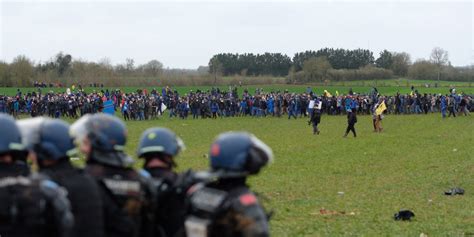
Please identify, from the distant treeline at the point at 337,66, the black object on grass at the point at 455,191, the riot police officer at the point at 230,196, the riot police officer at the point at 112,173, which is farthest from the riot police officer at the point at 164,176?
the distant treeline at the point at 337,66

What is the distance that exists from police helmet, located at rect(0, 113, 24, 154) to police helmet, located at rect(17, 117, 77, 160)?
8 centimetres

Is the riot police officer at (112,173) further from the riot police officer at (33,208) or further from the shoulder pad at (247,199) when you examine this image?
the shoulder pad at (247,199)

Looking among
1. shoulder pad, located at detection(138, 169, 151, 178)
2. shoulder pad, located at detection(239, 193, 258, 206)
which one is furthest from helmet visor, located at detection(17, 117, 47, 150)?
shoulder pad, located at detection(239, 193, 258, 206)

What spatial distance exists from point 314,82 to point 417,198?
77591 mm

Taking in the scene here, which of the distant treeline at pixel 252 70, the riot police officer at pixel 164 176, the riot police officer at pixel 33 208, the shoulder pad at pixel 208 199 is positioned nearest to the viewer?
the riot police officer at pixel 33 208

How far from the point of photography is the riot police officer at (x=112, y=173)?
4.75 meters

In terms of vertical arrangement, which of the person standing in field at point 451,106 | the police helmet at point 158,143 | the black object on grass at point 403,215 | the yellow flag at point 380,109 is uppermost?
the police helmet at point 158,143

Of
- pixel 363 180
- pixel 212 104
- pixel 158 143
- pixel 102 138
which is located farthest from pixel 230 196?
pixel 212 104

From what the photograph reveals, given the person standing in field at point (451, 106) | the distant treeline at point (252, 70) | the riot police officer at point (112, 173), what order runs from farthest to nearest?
the distant treeline at point (252, 70)
the person standing in field at point (451, 106)
the riot police officer at point (112, 173)

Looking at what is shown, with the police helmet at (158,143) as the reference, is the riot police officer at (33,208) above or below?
below

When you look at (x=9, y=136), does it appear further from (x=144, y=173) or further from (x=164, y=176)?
(x=164, y=176)

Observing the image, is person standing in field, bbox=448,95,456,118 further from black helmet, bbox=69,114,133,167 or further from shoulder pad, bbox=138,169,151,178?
black helmet, bbox=69,114,133,167

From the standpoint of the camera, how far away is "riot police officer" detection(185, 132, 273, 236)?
432cm

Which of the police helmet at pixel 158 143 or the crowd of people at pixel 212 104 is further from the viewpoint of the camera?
the crowd of people at pixel 212 104
